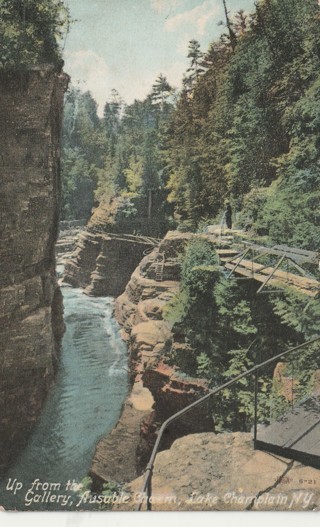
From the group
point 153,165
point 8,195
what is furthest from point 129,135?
point 8,195

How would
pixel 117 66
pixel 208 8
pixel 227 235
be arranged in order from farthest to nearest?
pixel 227 235 < pixel 117 66 < pixel 208 8

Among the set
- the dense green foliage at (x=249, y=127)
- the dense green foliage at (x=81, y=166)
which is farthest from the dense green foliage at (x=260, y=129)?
the dense green foliage at (x=81, y=166)

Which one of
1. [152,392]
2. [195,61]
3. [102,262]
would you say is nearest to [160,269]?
[152,392]

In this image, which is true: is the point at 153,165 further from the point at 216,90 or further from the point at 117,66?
the point at 117,66

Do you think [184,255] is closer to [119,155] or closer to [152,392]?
[152,392]

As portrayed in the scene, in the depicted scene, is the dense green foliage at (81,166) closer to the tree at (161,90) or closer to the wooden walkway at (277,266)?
the tree at (161,90)

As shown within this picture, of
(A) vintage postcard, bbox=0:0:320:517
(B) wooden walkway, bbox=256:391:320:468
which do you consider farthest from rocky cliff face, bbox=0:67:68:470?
(B) wooden walkway, bbox=256:391:320:468
